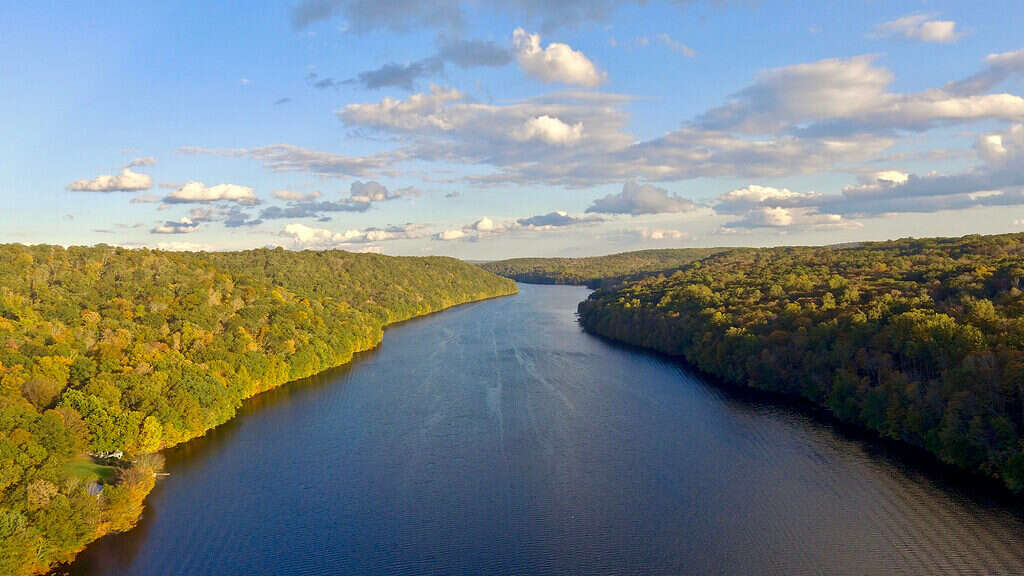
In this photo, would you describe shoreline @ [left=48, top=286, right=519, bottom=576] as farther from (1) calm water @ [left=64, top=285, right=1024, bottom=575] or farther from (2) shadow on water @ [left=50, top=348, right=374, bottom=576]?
(1) calm water @ [left=64, top=285, right=1024, bottom=575]

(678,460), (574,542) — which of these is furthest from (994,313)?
(574,542)

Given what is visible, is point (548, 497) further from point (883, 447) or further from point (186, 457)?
point (186, 457)

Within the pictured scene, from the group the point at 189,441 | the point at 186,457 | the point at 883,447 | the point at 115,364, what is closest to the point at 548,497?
the point at 883,447

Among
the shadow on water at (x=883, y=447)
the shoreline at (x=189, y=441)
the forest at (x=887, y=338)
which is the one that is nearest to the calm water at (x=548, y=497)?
the shadow on water at (x=883, y=447)

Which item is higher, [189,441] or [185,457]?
[189,441]

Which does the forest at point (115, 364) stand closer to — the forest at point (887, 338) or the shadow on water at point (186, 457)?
the shadow on water at point (186, 457)

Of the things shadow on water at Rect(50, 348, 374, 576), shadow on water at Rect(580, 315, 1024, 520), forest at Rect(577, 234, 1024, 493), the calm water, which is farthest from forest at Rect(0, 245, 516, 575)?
forest at Rect(577, 234, 1024, 493)
